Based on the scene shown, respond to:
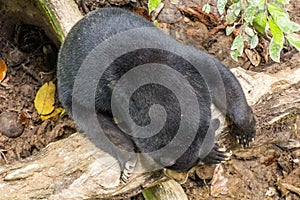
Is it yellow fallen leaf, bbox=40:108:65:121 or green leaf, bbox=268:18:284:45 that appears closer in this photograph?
green leaf, bbox=268:18:284:45

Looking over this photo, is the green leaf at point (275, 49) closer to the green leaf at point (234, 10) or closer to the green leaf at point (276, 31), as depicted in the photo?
the green leaf at point (276, 31)

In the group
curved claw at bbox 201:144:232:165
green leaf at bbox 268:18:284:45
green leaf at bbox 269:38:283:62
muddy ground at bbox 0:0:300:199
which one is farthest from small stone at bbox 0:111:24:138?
green leaf at bbox 268:18:284:45

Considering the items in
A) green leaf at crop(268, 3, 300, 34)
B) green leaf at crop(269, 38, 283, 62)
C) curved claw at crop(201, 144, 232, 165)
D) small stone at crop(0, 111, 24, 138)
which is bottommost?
small stone at crop(0, 111, 24, 138)

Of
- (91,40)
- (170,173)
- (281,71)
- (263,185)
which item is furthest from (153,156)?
(263,185)

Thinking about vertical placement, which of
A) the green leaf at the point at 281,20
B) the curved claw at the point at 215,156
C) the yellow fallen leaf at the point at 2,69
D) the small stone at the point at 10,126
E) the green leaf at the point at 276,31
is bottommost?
the small stone at the point at 10,126

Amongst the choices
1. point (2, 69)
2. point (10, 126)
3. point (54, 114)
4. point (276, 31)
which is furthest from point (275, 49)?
point (2, 69)

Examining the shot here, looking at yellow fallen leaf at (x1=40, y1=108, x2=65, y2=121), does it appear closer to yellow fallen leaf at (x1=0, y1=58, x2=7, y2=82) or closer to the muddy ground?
the muddy ground

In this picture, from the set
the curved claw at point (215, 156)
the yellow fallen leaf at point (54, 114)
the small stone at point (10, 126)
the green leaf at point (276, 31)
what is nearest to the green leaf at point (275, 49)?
the green leaf at point (276, 31)

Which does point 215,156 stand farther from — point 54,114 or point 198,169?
point 54,114
